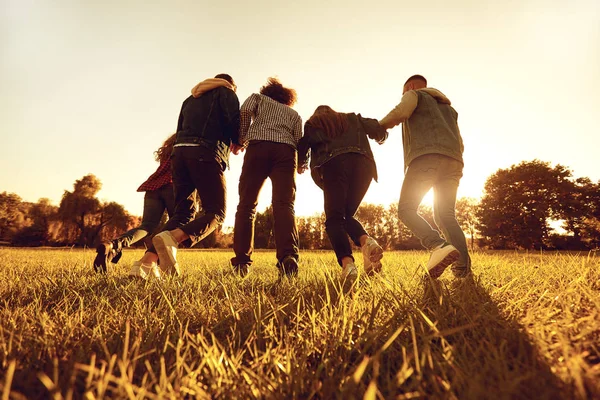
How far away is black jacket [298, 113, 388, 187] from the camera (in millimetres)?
3998

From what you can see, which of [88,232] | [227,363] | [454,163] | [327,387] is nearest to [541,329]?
[327,387]

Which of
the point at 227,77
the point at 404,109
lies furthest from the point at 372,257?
the point at 227,77

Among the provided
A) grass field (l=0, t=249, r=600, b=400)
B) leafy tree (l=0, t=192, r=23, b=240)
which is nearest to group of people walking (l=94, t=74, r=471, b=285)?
grass field (l=0, t=249, r=600, b=400)

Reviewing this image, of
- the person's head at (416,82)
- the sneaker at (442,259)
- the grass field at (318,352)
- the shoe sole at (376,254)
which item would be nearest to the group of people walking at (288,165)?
the shoe sole at (376,254)

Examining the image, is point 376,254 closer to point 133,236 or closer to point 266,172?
point 266,172

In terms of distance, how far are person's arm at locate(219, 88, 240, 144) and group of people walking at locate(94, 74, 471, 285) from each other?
0.01 metres

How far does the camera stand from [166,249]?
11.2 feet

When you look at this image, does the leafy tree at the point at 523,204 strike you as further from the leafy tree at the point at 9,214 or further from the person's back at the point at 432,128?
the leafy tree at the point at 9,214

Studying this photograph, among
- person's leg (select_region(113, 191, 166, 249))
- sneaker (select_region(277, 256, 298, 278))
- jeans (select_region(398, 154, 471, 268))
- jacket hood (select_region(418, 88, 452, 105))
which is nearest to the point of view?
sneaker (select_region(277, 256, 298, 278))

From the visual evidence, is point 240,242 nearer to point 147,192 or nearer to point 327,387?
point 147,192

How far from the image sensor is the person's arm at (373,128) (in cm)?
423

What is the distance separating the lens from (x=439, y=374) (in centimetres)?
104

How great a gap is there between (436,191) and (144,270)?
3605mm

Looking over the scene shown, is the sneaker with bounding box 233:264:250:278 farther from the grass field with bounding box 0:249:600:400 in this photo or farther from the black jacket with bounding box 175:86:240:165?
the grass field with bounding box 0:249:600:400
